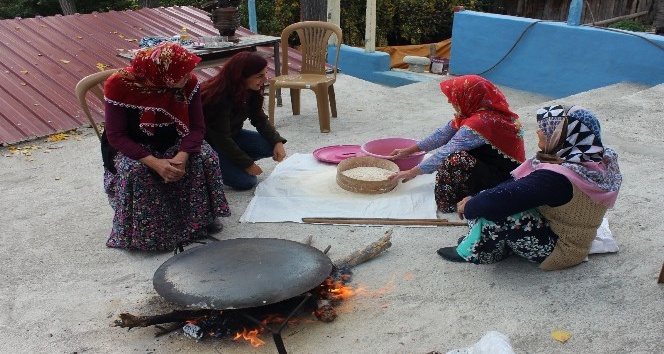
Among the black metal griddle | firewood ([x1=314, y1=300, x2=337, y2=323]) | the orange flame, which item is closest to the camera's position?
the black metal griddle

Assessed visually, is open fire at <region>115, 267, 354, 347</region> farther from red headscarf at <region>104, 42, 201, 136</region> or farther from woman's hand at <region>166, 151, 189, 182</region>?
red headscarf at <region>104, 42, 201, 136</region>

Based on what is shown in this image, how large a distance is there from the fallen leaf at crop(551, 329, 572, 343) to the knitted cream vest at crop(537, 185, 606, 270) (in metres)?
0.51

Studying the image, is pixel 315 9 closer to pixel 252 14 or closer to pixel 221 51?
pixel 252 14

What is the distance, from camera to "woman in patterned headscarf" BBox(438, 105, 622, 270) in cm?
260

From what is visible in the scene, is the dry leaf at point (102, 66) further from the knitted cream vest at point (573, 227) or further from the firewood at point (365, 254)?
the knitted cream vest at point (573, 227)

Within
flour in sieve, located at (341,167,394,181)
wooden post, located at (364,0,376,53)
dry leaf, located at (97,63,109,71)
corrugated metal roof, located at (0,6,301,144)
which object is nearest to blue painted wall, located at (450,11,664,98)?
wooden post, located at (364,0,376,53)

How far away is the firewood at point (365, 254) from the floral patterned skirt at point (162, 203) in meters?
0.89

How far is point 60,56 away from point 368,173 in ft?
15.3

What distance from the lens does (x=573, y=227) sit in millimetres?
2816

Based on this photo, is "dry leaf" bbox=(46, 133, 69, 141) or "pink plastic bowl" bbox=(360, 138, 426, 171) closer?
"pink plastic bowl" bbox=(360, 138, 426, 171)

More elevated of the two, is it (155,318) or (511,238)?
(511,238)

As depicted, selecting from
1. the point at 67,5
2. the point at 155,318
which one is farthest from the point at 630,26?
the point at 67,5

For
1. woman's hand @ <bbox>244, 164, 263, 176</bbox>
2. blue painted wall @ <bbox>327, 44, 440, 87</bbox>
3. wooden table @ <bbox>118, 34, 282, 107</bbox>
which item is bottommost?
blue painted wall @ <bbox>327, 44, 440, 87</bbox>

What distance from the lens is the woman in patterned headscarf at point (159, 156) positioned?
326 cm
